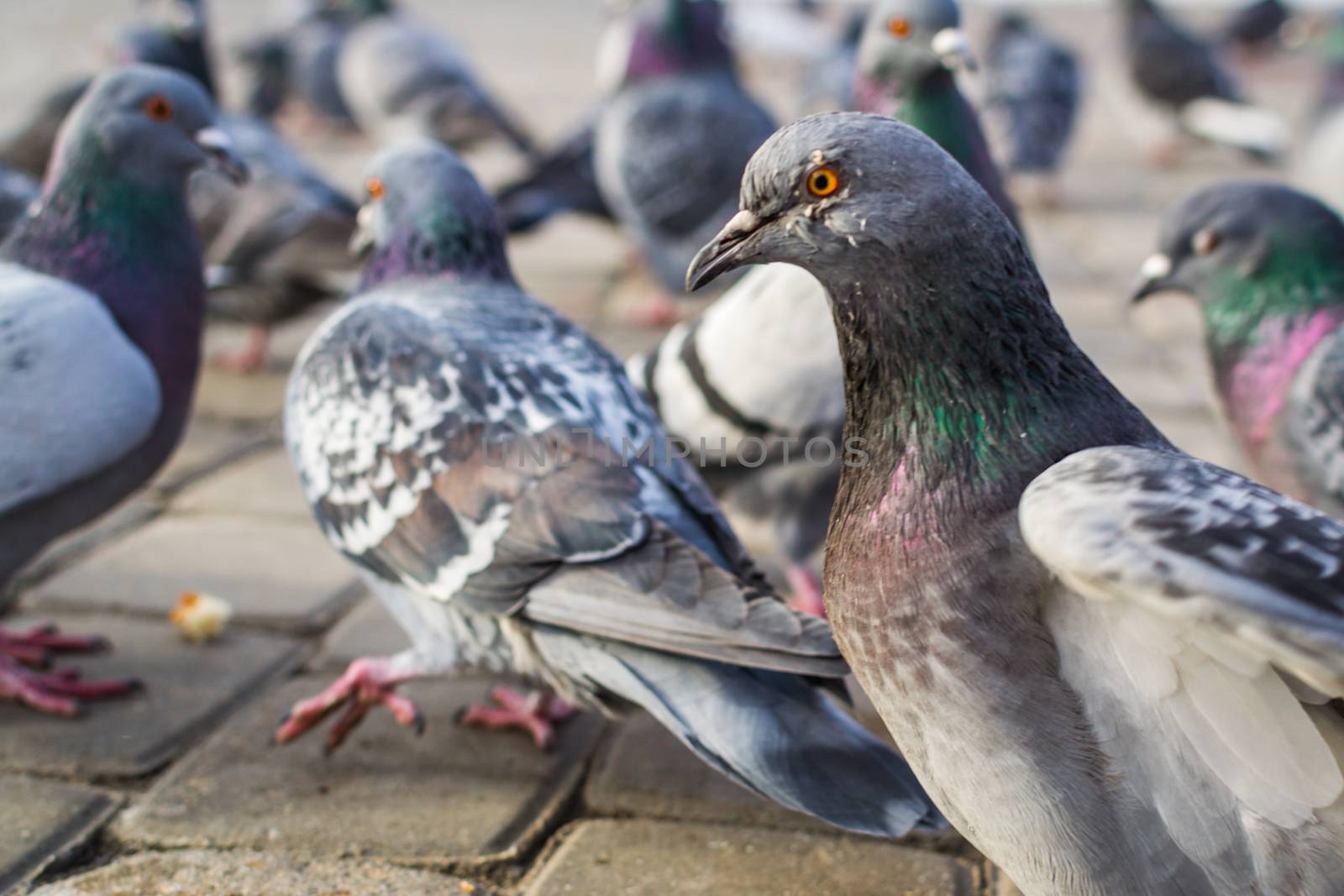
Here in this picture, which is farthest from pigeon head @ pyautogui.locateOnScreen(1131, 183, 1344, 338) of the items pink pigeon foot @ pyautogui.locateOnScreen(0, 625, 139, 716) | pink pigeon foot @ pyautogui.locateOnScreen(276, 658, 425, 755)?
pink pigeon foot @ pyautogui.locateOnScreen(0, 625, 139, 716)

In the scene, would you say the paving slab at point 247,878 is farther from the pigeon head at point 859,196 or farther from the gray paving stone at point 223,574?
the pigeon head at point 859,196

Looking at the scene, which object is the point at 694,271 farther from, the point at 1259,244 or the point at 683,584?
the point at 1259,244

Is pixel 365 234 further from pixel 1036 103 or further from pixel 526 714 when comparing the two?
pixel 1036 103

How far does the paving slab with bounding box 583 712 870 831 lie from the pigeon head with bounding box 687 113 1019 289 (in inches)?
42.4

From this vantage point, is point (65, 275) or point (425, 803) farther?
point (65, 275)

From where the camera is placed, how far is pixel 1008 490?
65.7 inches

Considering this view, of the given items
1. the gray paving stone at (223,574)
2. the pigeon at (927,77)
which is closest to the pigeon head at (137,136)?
the gray paving stone at (223,574)

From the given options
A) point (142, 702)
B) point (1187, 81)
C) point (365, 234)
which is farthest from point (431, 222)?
point (1187, 81)

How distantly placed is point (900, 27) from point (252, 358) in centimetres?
278

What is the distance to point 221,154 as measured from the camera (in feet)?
10.2

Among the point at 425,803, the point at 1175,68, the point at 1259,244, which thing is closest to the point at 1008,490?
the point at 425,803

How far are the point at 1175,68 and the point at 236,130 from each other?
22.1 feet

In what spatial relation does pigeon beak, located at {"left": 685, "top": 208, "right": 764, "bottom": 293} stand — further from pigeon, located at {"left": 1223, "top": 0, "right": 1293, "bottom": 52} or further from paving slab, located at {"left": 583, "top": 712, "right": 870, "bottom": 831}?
Result: pigeon, located at {"left": 1223, "top": 0, "right": 1293, "bottom": 52}

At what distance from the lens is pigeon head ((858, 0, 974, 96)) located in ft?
11.7
